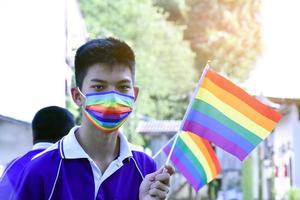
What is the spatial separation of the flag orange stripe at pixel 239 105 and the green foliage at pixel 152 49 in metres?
10.3

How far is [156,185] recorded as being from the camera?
148 centimetres

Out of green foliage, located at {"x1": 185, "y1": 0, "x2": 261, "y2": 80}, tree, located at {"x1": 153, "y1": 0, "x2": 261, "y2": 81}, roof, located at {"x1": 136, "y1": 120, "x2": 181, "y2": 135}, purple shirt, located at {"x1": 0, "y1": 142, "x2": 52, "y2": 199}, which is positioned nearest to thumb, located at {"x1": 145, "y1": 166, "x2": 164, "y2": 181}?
purple shirt, located at {"x1": 0, "y1": 142, "x2": 52, "y2": 199}

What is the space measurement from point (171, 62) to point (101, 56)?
57.9 ft

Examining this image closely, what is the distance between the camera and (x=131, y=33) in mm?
15492

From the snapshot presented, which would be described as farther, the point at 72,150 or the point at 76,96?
the point at 76,96

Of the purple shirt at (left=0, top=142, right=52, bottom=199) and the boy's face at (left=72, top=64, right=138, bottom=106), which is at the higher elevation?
the boy's face at (left=72, top=64, right=138, bottom=106)

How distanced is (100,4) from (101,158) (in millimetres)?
12601

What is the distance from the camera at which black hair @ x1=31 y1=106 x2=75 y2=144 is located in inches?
110

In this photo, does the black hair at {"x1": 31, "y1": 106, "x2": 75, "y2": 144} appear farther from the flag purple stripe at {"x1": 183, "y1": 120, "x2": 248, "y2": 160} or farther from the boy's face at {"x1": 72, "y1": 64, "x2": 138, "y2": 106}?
the boy's face at {"x1": 72, "y1": 64, "x2": 138, "y2": 106}

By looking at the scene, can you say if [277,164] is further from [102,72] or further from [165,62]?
[102,72]

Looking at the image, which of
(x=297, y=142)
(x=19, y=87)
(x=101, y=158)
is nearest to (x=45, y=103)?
(x=19, y=87)

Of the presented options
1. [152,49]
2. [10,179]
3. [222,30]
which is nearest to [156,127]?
[152,49]

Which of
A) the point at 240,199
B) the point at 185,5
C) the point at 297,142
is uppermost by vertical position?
the point at 185,5

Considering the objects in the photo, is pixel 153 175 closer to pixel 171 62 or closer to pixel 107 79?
pixel 107 79
